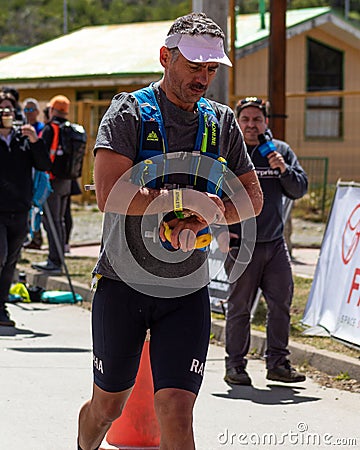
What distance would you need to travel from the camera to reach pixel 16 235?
9.65 meters

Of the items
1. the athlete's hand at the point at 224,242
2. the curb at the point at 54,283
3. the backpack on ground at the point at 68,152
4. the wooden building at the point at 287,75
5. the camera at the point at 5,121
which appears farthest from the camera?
the wooden building at the point at 287,75

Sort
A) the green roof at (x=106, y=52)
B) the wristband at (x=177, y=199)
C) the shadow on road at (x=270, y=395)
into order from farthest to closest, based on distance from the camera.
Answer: the green roof at (x=106, y=52)
the shadow on road at (x=270, y=395)
the wristband at (x=177, y=199)

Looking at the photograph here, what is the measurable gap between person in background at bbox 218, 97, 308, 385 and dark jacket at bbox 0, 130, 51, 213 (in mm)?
2540

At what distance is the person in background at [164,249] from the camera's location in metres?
4.25

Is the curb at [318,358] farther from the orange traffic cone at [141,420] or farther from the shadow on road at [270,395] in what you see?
the orange traffic cone at [141,420]

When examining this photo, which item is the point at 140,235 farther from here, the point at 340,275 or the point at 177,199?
the point at 340,275

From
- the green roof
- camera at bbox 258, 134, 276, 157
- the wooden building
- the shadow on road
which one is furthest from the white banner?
the green roof

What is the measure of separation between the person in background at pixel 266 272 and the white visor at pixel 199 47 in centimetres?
335

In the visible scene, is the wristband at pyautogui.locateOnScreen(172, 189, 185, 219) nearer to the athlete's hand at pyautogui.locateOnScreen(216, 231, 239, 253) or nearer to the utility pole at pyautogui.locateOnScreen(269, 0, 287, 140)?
the athlete's hand at pyautogui.locateOnScreen(216, 231, 239, 253)

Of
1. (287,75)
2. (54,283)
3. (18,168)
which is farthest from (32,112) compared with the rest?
(287,75)

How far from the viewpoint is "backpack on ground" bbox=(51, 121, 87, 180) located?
1274cm

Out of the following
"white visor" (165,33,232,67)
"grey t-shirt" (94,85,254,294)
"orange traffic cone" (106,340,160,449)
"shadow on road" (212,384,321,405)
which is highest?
"white visor" (165,33,232,67)

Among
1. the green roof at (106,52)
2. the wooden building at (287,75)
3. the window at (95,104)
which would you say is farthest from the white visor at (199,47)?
the green roof at (106,52)

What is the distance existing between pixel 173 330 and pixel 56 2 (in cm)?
6656
